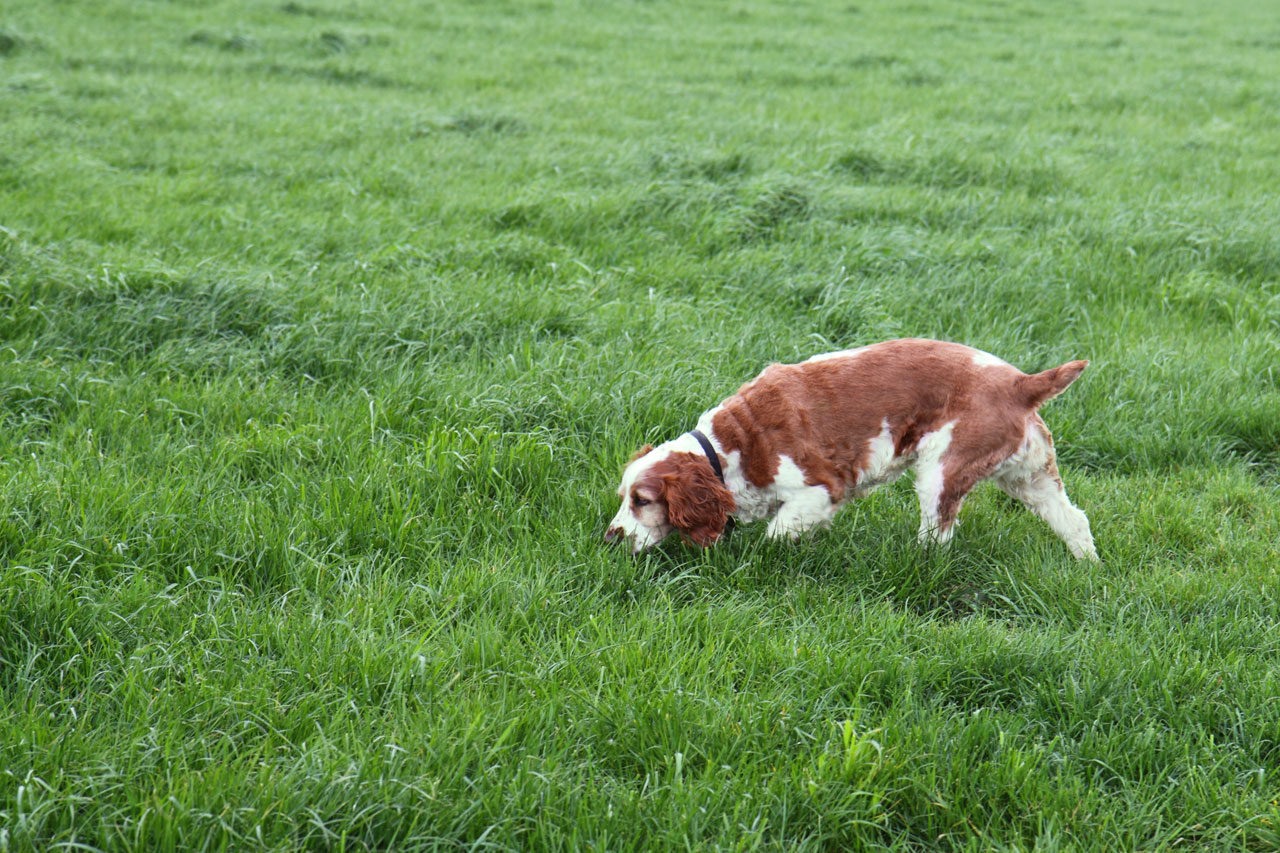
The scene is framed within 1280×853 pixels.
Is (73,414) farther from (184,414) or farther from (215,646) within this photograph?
(215,646)

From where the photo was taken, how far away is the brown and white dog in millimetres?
3736

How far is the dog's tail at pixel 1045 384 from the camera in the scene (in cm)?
376

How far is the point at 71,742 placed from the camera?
2.50m

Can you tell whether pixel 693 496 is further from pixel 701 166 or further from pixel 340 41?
pixel 340 41

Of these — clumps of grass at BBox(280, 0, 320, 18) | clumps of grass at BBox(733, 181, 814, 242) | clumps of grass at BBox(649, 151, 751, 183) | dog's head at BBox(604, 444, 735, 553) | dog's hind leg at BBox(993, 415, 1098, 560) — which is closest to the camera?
dog's head at BBox(604, 444, 735, 553)

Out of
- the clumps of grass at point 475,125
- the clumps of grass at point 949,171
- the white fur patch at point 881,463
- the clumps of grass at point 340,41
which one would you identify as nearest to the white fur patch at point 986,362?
the white fur patch at point 881,463

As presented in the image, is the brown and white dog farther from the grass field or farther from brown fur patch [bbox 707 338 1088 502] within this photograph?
the grass field

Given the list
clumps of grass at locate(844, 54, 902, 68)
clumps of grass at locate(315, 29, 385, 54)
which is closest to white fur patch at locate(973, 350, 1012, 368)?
clumps of grass at locate(844, 54, 902, 68)

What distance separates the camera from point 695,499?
12.1ft

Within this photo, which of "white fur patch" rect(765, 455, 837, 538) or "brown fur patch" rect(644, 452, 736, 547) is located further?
"white fur patch" rect(765, 455, 837, 538)

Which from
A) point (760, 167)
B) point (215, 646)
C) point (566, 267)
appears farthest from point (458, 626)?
point (760, 167)

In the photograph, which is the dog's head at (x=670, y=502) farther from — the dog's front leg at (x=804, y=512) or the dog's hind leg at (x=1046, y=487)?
the dog's hind leg at (x=1046, y=487)

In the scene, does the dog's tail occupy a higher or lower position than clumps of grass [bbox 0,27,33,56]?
lower

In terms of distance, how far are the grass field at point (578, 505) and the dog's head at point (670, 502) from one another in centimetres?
13
